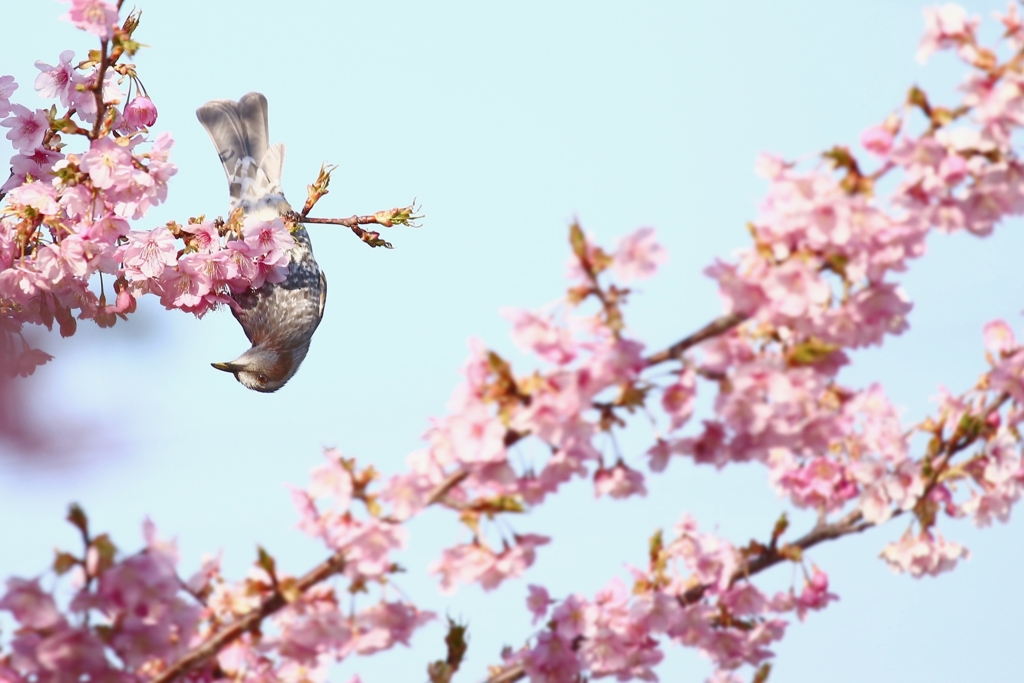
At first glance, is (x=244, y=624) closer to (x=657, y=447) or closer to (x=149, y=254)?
(x=657, y=447)

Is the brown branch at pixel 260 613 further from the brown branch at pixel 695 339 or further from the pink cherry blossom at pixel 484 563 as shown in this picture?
the brown branch at pixel 695 339

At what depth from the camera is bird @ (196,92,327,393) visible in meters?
5.76

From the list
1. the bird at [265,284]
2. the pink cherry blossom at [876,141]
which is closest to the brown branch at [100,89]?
the bird at [265,284]

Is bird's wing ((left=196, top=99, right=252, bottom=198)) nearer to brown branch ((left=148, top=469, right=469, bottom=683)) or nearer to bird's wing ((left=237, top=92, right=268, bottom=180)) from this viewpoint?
bird's wing ((left=237, top=92, right=268, bottom=180))

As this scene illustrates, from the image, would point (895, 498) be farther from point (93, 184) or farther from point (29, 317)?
point (29, 317)

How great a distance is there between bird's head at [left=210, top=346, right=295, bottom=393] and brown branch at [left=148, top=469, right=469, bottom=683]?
380 centimetres

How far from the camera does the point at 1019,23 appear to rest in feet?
7.55

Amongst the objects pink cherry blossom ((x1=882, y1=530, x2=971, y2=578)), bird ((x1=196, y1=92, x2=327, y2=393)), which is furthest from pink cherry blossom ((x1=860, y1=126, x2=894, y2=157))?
bird ((x1=196, y1=92, x2=327, y2=393))

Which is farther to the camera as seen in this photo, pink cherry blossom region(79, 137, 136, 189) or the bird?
the bird

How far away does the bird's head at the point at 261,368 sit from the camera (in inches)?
239

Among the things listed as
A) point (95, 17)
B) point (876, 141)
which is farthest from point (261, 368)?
point (876, 141)

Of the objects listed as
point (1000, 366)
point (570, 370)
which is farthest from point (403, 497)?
point (1000, 366)

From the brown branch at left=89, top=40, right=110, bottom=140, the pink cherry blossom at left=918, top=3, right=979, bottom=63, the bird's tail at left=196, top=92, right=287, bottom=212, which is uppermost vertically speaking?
the bird's tail at left=196, top=92, right=287, bottom=212

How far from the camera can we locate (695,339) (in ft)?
7.25
